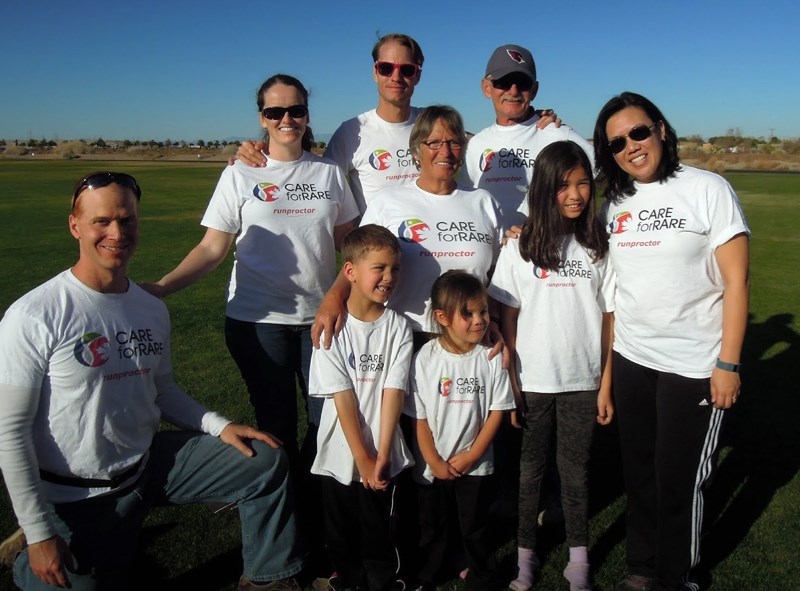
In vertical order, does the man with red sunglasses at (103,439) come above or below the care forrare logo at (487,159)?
below

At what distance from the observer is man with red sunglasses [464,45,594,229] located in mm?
4246

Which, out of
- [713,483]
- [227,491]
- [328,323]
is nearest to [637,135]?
[328,323]

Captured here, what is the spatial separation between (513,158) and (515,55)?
0.65m

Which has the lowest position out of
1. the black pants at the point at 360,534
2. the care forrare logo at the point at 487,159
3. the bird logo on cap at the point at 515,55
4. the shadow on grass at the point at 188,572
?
the shadow on grass at the point at 188,572

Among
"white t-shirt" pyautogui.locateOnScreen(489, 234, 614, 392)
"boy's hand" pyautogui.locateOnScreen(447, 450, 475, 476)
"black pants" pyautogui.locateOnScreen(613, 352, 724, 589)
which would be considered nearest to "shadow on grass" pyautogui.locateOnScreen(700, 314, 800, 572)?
"black pants" pyautogui.locateOnScreen(613, 352, 724, 589)

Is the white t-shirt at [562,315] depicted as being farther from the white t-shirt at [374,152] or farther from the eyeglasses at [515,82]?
the eyeglasses at [515,82]

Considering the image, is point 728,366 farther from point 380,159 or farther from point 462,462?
point 380,159

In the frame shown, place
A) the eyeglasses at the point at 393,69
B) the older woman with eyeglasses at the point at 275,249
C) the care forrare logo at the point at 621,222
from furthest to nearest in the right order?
1. the eyeglasses at the point at 393,69
2. the older woman with eyeglasses at the point at 275,249
3. the care forrare logo at the point at 621,222

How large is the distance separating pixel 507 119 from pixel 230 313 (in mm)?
2145

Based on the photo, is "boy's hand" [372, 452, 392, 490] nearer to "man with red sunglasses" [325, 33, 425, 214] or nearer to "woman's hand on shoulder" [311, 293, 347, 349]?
"woman's hand on shoulder" [311, 293, 347, 349]

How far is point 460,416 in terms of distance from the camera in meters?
3.42

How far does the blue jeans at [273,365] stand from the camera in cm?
394

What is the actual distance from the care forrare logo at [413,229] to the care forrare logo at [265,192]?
0.82 meters

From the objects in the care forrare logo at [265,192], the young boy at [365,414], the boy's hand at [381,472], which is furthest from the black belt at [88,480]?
the care forrare logo at [265,192]
